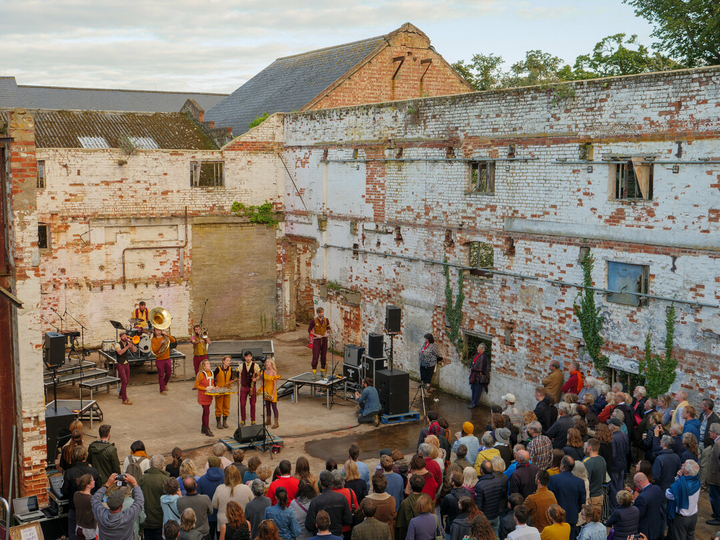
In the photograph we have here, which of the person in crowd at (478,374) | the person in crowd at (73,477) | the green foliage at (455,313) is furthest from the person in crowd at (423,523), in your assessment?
the green foliage at (455,313)

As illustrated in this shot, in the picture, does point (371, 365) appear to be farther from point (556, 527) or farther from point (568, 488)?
point (556, 527)

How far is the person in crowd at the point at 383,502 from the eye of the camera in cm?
864

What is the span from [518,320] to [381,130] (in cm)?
672

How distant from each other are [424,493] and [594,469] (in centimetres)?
257

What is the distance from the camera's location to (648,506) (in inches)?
357

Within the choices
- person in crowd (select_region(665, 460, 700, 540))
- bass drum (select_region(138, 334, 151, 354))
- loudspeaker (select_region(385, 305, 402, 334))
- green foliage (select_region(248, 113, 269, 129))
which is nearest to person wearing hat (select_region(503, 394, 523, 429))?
person in crowd (select_region(665, 460, 700, 540))

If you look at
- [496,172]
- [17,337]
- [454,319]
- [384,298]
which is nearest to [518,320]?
[454,319]

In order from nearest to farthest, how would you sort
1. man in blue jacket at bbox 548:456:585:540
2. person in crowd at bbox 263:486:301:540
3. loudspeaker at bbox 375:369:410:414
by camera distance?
person in crowd at bbox 263:486:301:540
man in blue jacket at bbox 548:456:585:540
loudspeaker at bbox 375:369:410:414

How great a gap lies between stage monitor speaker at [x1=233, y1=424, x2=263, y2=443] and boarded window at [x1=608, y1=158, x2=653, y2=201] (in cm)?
811

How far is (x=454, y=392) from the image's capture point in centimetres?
1805

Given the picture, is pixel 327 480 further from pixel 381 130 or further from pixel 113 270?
pixel 113 270

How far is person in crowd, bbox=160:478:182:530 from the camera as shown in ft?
27.8

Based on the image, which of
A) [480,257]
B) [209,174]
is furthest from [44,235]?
[480,257]

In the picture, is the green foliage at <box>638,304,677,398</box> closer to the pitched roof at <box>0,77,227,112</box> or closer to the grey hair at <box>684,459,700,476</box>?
the grey hair at <box>684,459,700,476</box>
